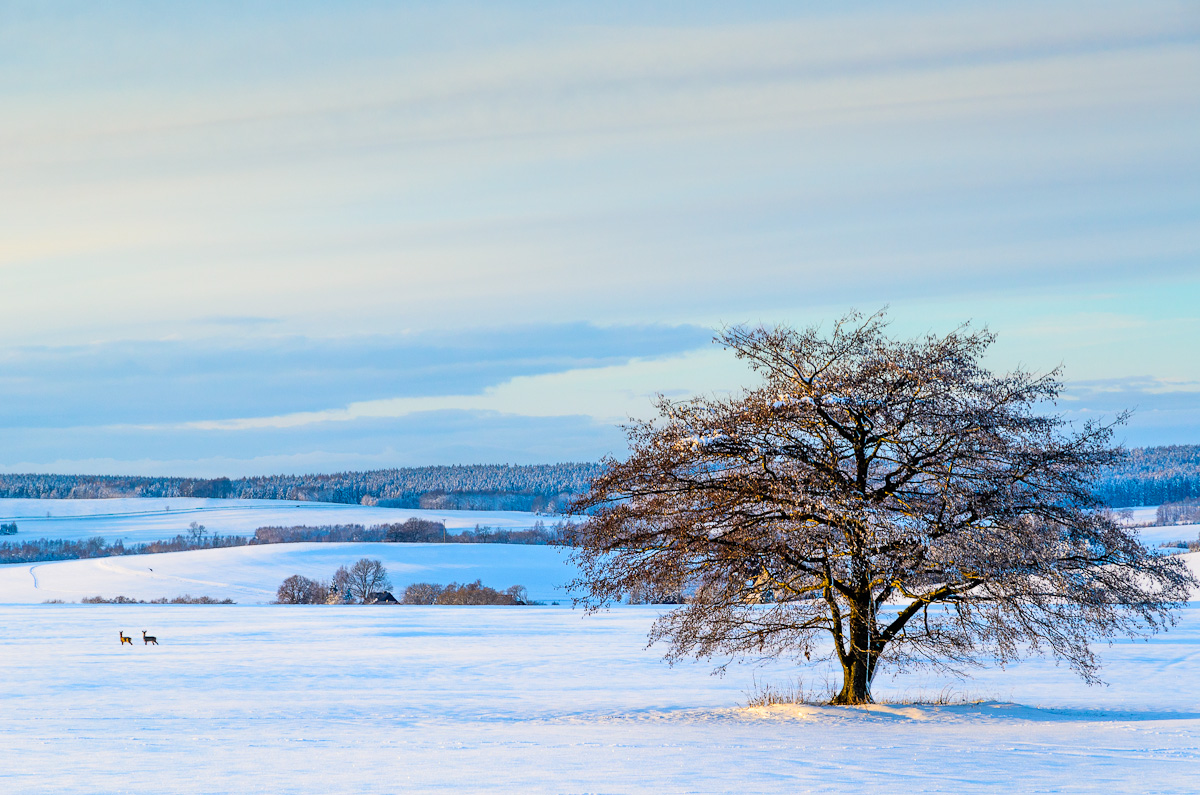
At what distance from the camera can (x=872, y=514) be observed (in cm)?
2070

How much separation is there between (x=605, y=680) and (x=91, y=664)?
16.9 m

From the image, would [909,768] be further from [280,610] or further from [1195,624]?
[280,610]

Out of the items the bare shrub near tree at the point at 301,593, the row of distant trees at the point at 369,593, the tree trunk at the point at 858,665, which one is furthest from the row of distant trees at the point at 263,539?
the tree trunk at the point at 858,665

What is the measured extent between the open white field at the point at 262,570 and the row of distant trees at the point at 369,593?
11.5ft

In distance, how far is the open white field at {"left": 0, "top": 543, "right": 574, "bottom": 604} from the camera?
373 ft

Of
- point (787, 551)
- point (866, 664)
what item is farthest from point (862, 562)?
point (866, 664)

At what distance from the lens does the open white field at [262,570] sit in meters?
114

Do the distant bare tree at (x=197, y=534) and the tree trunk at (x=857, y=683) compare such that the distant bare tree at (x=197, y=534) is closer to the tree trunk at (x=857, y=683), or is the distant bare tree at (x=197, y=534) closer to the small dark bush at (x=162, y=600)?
the small dark bush at (x=162, y=600)

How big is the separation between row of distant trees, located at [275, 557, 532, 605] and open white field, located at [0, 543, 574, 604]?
11.5 ft

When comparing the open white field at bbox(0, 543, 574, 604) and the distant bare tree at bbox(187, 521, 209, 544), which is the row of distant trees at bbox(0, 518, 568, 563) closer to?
the distant bare tree at bbox(187, 521, 209, 544)

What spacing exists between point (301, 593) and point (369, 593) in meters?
5.93

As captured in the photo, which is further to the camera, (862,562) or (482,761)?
(862,562)

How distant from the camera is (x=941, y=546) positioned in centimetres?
2019

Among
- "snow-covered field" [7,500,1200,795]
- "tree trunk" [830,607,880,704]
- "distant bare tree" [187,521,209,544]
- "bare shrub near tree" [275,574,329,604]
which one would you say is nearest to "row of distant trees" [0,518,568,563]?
"distant bare tree" [187,521,209,544]
